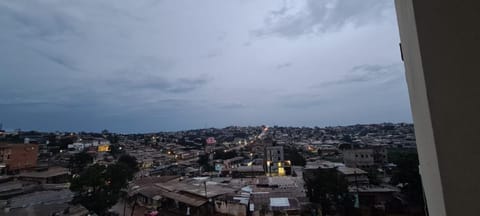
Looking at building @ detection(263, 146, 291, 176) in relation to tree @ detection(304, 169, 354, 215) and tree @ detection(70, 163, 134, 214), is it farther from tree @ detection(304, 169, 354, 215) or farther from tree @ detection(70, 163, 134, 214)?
tree @ detection(70, 163, 134, 214)

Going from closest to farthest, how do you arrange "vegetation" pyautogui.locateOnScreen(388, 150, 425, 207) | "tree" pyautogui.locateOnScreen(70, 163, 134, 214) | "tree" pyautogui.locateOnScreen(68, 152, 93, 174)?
"vegetation" pyautogui.locateOnScreen(388, 150, 425, 207) < "tree" pyautogui.locateOnScreen(70, 163, 134, 214) < "tree" pyautogui.locateOnScreen(68, 152, 93, 174)

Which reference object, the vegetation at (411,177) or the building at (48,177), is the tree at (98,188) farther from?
the vegetation at (411,177)

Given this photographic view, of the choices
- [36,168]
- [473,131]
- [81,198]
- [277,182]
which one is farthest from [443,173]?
[36,168]

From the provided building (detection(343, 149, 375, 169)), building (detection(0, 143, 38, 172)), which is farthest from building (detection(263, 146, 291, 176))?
building (detection(0, 143, 38, 172))

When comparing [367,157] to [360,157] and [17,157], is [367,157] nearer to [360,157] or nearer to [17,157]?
[360,157]

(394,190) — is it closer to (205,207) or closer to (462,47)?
(205,207)

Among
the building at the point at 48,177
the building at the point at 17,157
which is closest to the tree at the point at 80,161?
the building at the point at 48,177
